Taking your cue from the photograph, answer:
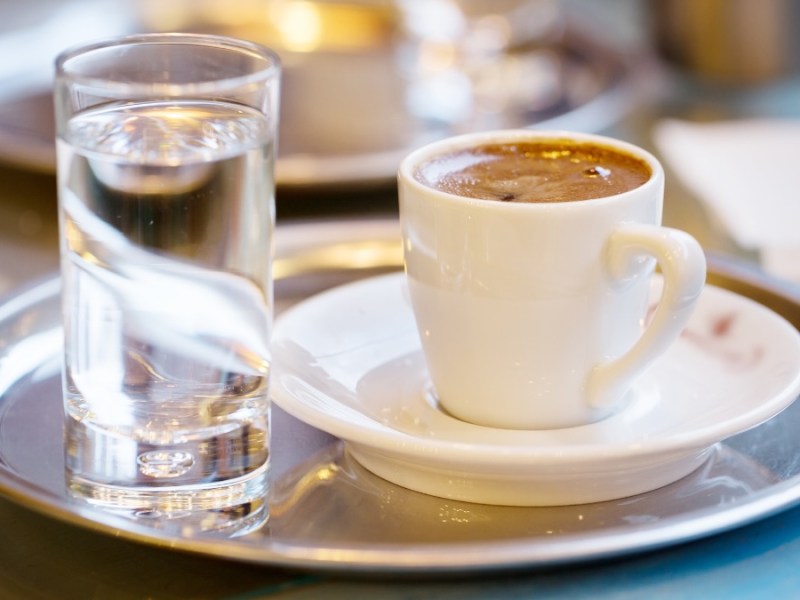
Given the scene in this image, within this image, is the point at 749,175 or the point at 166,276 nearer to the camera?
the point at 166,276

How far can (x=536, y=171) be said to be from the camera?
0.51 meters

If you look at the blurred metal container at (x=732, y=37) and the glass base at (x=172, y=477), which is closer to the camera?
the glass base at (x=172, y=477)

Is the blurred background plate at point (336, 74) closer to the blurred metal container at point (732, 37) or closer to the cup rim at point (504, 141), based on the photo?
the blurred metal container at point (732, 37)

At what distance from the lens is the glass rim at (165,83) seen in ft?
1.39

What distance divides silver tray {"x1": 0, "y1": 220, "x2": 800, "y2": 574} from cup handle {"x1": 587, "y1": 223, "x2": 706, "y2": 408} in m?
0.05

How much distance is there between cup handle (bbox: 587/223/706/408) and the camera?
436 mm

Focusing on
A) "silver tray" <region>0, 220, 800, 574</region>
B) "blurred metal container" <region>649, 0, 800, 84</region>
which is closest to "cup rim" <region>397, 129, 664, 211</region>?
"silver tray" <region>0, 220, 800, 574</region>

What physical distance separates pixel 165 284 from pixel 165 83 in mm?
85

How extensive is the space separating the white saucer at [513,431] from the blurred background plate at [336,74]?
9.5 inches

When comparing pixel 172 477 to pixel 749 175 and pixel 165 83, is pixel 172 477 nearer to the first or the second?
pixel 165 83

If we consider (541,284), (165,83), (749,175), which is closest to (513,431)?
(541,284)

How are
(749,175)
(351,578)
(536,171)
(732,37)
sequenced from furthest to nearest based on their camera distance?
(732,37) → (749,175) → (536,171) → (351,578)

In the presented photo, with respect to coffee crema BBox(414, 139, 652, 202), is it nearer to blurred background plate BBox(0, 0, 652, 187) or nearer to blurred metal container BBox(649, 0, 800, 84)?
blurred background plate BBox(0, 0, 652, 187)

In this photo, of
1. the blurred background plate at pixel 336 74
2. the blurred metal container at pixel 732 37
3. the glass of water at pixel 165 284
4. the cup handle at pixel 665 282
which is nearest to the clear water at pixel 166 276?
the glass of water at pixel 165 284
